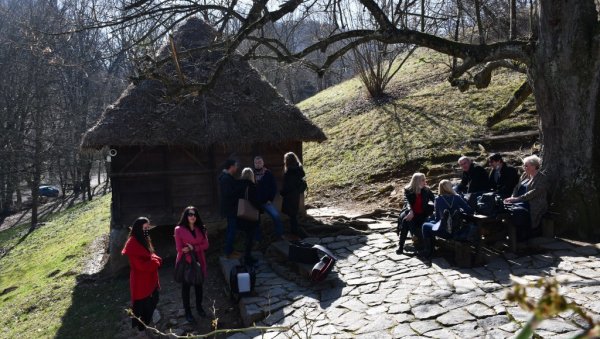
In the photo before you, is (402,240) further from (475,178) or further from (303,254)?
(475,178)

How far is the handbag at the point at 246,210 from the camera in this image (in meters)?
9.14

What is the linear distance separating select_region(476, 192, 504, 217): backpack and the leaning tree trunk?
0.95 metres

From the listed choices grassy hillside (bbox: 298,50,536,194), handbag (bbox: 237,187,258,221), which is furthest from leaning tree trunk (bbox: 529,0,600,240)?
grassy hillside (bbox: 298,50,536,194)

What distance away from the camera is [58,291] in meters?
12.1

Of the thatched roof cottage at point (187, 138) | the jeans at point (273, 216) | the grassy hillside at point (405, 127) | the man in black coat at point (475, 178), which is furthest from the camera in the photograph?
the grassy hillside at point (405, 127)

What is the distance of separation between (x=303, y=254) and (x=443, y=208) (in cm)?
232

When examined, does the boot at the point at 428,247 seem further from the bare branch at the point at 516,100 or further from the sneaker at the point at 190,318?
the bare branch at the point at 516,100

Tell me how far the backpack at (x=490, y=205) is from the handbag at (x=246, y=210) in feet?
12.3

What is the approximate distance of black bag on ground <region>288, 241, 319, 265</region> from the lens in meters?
8.41

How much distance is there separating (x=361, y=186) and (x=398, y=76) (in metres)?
11.6

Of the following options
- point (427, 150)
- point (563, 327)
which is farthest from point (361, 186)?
point (563, 327)

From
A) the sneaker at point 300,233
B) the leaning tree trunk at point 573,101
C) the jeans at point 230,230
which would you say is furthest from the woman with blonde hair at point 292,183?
the leaning tree trunk at point 573,101

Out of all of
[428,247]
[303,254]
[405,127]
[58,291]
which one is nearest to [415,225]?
[428,247]

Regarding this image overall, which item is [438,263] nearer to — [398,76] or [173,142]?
[173,142]
